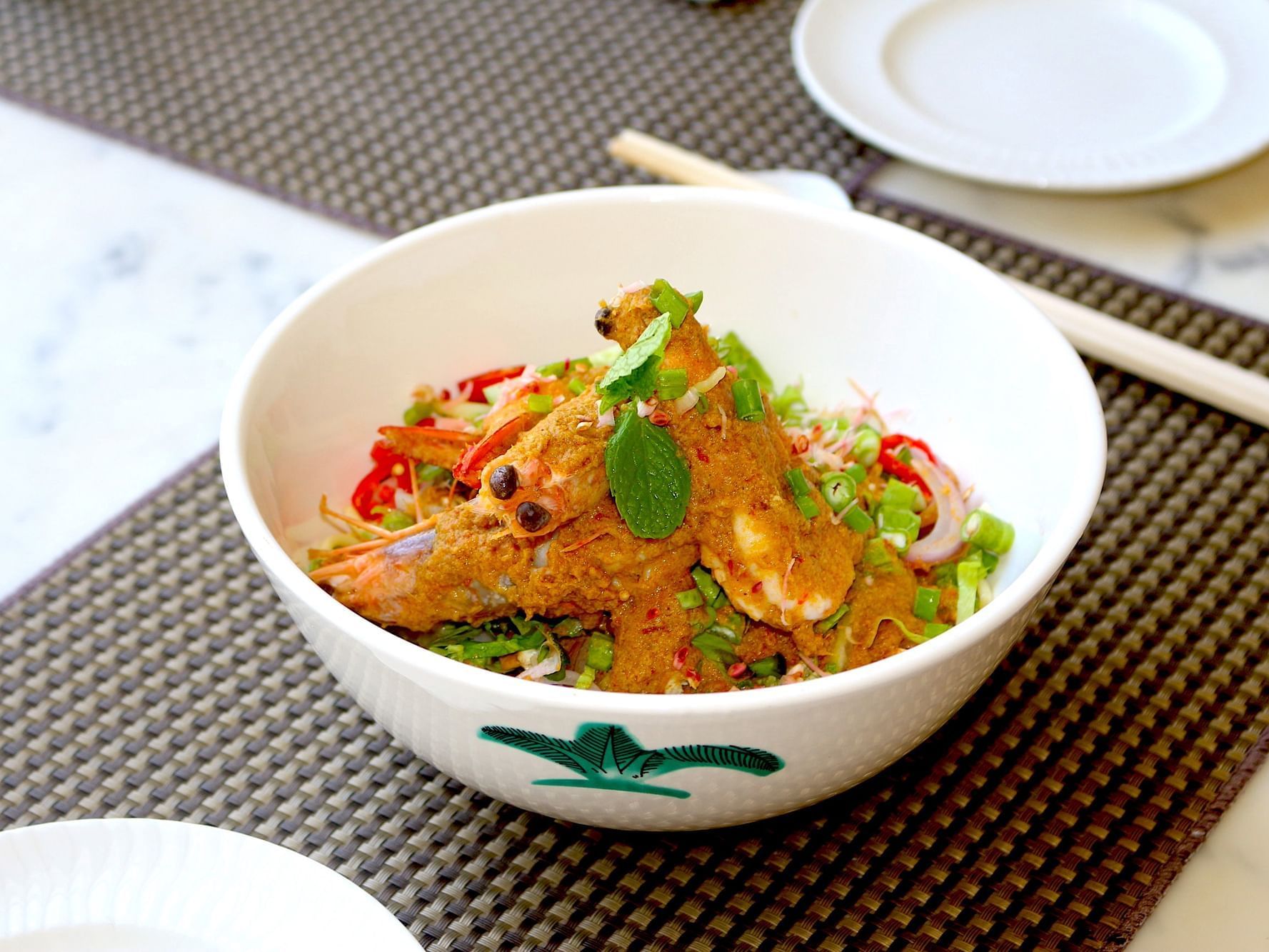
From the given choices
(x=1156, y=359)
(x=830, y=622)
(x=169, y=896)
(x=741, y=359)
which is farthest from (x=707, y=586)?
(x=1156, y=359)

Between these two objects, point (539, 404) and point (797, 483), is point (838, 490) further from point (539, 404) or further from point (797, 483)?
point (539, 404)

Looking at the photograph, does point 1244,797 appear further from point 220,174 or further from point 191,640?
point 220,174

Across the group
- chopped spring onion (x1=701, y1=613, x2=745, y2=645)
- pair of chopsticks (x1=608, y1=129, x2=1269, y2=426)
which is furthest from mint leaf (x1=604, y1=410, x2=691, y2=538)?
pair of chopsticks (x1=608, y1=129, x2=1269, y2=426)

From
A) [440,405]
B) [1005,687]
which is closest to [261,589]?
[440,405]

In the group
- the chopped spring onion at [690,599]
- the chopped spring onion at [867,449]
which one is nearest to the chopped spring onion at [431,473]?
the chopped spring onion at [690,599]

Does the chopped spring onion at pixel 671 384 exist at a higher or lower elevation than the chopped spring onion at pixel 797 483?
higher

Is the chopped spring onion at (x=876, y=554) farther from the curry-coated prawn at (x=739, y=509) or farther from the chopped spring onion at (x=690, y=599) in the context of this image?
the chopped spring onion at (x=690, y=599)
